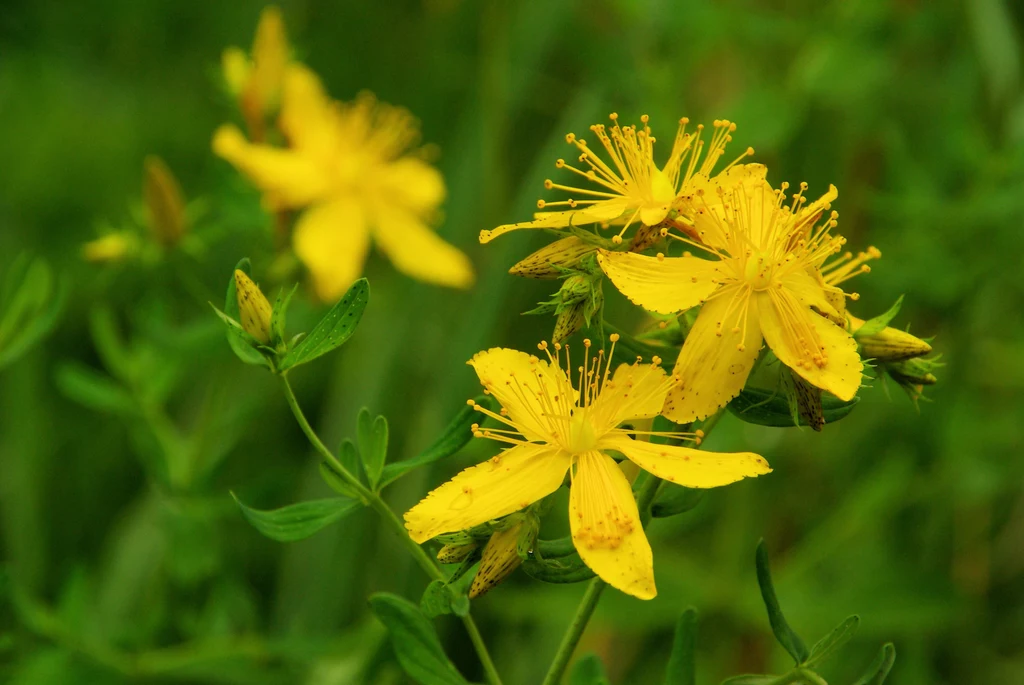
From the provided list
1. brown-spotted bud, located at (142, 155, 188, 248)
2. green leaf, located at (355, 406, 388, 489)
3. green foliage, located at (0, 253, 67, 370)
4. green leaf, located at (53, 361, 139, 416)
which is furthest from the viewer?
green leaf, located at (53, 361, 139, 416)

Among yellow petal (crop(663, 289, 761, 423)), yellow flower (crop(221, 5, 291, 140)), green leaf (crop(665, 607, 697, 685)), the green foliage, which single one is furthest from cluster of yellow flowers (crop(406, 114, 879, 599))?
yellow flower (crop(221, 5, 291, 140))

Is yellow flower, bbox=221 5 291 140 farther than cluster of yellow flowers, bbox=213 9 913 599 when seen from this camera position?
Yes

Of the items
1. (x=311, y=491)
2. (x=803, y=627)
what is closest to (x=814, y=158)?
(x=803, y=627)

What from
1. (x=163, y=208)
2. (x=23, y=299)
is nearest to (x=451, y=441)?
(x=23, y=299)

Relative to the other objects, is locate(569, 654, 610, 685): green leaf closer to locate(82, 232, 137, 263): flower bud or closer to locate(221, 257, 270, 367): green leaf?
locate(221, 257, 270, 367): green leaf

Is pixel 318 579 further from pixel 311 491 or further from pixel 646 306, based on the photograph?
pixel 646 306

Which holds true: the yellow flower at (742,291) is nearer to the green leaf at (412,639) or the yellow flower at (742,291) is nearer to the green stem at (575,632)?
the green stem at (575,632)

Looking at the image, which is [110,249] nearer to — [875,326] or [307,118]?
[307,118]
